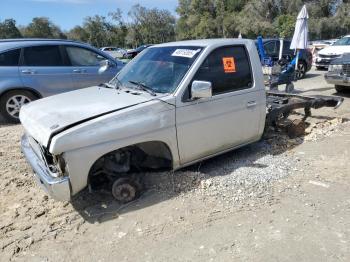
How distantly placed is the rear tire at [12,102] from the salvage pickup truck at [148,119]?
13.4ft

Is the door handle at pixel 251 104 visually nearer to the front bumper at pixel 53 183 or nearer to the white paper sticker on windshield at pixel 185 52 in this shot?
the white paper sticker on windshield at pixel 185 52

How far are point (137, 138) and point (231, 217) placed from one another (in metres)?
1.31

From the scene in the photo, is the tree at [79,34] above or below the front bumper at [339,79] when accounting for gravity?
above

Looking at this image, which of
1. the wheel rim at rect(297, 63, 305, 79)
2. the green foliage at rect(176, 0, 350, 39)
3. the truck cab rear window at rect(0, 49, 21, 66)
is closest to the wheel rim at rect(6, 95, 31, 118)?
the truck cab rear window at rect(0, 49, 21, 66)

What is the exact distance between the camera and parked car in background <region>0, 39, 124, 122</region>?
8070mm

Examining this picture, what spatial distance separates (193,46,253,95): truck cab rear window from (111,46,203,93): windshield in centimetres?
21

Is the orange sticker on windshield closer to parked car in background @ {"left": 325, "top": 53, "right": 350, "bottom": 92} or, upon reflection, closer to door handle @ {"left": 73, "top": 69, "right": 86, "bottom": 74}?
door handle @ {"left": 73, "top": 69, "right": 86, "bottom": 74}

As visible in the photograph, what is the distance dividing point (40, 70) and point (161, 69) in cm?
488

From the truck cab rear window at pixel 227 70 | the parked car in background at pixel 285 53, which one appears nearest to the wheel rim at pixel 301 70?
the parked car in background at pixel 285 53

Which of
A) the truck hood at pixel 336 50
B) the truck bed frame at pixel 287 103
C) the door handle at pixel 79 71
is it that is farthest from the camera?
the truck hood at pixel 336 50

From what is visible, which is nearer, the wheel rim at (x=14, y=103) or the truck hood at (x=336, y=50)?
the wheel rim at (x=14, y=103)

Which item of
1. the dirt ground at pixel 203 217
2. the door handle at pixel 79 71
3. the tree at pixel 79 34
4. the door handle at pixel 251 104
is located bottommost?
the dirt ground at pixel 203 217

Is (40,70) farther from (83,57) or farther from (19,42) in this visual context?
(83,57)

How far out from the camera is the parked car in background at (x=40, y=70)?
8.07 meters
